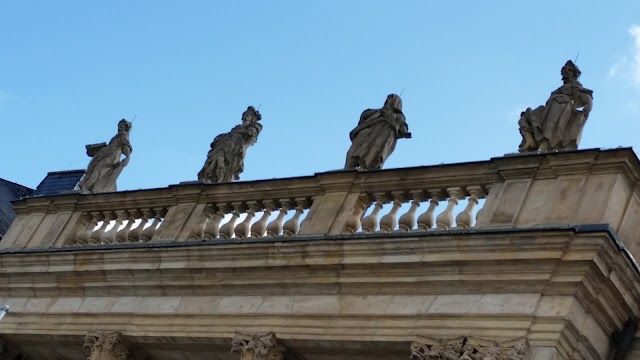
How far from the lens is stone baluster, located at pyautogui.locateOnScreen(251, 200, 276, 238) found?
1672 centimetres

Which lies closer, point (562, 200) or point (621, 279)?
point (621, 279)

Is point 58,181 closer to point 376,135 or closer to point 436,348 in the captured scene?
point 376,135

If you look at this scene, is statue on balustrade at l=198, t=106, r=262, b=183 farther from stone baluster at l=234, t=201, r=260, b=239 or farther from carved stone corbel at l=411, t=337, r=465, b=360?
carved stone corbel at l=411, t=337, r=465, b=360

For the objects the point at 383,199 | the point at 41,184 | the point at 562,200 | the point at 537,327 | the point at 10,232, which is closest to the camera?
the point at 537,327

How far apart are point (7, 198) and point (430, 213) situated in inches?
559

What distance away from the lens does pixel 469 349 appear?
43.6 feet

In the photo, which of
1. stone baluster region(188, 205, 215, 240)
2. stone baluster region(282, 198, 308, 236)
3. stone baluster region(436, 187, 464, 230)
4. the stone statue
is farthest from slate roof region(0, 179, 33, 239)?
stone baluster region(436, 187, 464, 230)

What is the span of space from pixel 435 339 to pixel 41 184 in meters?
16.3

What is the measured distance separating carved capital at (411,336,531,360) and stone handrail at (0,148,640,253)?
5.55 ft

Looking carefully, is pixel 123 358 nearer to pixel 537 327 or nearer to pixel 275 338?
pixel 275 338

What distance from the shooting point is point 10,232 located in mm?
19781

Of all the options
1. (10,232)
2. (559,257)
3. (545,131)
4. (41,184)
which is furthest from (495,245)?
(41,184)

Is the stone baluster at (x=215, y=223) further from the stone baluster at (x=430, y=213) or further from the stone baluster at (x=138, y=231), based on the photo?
the stone baluster at (x=430, y=213)

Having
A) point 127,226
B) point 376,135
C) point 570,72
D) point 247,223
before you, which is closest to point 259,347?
point 247,223
